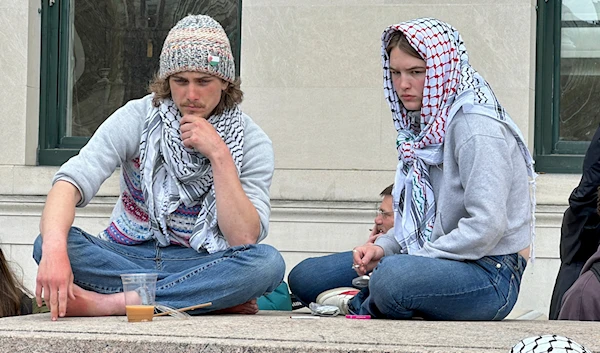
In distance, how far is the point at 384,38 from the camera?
163 inches

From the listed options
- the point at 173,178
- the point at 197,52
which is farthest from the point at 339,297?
the point at 197,52

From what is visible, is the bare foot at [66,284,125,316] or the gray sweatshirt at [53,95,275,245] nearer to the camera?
the bare foot at [66,284,125,316]

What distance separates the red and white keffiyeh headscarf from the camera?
393 cm

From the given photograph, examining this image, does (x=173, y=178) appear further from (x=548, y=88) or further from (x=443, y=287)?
(x=548, y=88)

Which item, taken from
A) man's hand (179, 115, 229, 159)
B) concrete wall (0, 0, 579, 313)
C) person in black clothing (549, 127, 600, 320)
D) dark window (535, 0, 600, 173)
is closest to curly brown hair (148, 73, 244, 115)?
man's hand (179, 115, 229, 159)

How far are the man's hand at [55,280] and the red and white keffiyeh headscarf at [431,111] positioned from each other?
4.23 feet

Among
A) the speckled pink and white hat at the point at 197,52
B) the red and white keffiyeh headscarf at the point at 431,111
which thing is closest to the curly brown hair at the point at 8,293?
the speckled pink and white hat at the point at 197,52

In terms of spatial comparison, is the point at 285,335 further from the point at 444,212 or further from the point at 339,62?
the point at 339,62

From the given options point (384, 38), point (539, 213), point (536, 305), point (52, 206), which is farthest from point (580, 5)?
point (52, 206)

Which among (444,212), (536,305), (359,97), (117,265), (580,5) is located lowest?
(536,305)

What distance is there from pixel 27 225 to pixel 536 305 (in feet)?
10.7

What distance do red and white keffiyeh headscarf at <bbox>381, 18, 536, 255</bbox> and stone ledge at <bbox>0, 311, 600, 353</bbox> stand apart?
48cm

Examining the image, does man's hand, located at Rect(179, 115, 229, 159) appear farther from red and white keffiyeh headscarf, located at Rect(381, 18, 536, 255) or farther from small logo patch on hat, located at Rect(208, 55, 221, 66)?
red and white keffiyeh headscarf, located at Rect(381, 18, 536, 255)

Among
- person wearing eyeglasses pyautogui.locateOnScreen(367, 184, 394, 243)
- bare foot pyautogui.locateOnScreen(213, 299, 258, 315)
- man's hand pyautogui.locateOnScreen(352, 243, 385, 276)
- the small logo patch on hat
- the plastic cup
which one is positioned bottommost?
bare foot pyautogui.locateOnScreen(213, 299, 258, 315)
